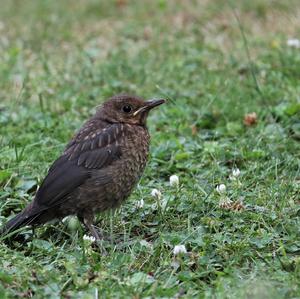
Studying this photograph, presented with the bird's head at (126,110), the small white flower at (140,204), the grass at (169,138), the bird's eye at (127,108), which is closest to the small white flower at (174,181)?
the grass at (169,138)

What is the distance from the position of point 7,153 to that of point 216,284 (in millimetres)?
2705

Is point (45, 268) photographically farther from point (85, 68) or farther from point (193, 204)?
point (85, 68)

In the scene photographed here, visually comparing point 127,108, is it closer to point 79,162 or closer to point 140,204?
point 79,162

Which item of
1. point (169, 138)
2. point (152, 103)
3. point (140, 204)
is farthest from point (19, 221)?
point (169, 138)

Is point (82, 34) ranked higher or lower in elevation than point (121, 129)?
lower

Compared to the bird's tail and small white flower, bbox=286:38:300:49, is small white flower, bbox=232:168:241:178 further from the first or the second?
small white flower, bbox=286:38:300:49

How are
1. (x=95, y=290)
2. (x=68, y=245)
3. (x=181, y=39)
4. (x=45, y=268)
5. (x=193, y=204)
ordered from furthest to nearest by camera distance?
(x=181, y=39), (x=193, y=204), (x=68, y=245), (x=45, y=268), (x=95, y=290)

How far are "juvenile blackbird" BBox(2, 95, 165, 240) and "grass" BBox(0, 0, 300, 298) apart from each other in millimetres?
192

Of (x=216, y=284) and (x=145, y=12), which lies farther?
(x=145, y=12)

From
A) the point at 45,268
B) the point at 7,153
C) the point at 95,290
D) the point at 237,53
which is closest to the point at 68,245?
the point at 45,268

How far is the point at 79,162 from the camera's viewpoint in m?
6.13

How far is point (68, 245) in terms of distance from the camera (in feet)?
19.1

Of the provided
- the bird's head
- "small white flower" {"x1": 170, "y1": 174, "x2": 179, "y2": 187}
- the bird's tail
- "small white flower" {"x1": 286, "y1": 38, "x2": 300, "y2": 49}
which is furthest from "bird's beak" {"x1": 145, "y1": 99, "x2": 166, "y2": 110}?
"small white flower" {"x1": 286, "y1": 38, "x2": 300, "y2": 49}

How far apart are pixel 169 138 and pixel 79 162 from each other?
Answer: 1.67 metres
